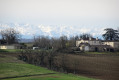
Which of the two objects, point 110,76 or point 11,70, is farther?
point 110,76

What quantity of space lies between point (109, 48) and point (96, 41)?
18673 mm

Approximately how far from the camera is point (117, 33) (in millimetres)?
142125

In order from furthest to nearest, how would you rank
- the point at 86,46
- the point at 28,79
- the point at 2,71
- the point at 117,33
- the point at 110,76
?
1. the point at 117,33
2. the point at 86,46
3. the point at 110,76
4. the point at 2,71
5. the point at 28,79

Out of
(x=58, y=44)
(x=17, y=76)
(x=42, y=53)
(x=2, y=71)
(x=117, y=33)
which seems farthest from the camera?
(x=117, y=33)

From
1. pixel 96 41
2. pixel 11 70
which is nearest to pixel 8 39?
pixel 96 41

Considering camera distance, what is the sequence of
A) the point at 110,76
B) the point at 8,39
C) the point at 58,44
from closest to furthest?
1. the point at 110,76
2. the point at 58,44
3. the point at 8,39

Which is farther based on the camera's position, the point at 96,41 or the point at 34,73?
the point at 96,41

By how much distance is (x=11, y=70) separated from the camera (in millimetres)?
41781

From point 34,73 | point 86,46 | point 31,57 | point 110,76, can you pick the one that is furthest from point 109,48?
point 34,73

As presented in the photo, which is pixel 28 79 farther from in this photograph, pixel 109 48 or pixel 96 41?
pixel 96 41

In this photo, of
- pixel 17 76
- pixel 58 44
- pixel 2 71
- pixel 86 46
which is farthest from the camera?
pixel 86 46

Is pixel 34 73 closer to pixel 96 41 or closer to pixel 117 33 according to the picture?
pixel 96 41

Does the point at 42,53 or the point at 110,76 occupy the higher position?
the point at 42,53

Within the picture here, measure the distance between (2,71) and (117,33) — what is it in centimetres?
11146
